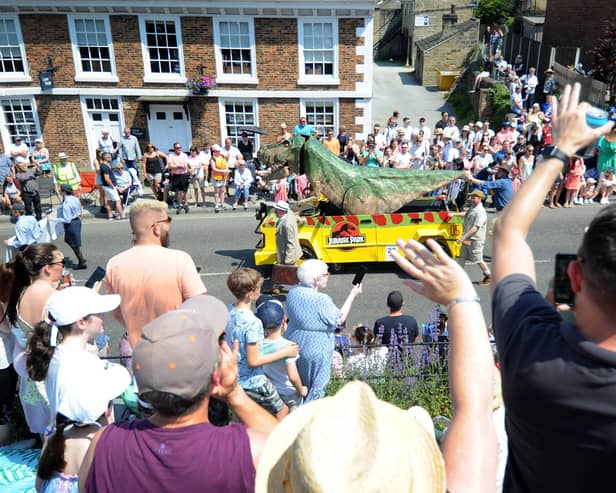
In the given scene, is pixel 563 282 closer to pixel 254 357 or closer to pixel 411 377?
pixel 254 357

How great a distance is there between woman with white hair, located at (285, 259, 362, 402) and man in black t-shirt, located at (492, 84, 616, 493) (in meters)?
2.79

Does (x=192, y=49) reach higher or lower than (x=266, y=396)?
higher

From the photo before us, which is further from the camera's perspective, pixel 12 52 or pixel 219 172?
pixel 12 52

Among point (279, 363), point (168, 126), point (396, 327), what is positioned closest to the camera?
point (279, 363)

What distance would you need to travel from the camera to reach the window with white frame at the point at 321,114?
18.3 metres

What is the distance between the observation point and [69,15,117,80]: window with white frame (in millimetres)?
17188

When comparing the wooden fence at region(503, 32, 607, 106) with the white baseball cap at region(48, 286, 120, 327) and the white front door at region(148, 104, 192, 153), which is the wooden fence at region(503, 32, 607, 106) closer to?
the white front door at region(148, 104, 192, 153)

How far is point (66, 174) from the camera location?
562 inches

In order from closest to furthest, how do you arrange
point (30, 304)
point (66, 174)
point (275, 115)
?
point (30, 304) < point (66, 174) < point (275, 115)

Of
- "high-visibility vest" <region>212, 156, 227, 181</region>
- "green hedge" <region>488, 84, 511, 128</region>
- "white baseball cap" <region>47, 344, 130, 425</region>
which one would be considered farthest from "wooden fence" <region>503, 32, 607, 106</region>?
"white baseball cap" <region>47, 344, 130, 425</region>

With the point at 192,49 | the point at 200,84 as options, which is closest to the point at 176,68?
the point at 192,49

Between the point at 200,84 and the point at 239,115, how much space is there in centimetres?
167

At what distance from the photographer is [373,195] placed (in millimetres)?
9656

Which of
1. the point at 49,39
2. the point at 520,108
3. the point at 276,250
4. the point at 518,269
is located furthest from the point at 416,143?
the point at 518,269
